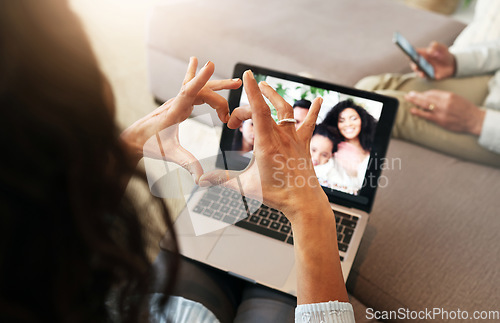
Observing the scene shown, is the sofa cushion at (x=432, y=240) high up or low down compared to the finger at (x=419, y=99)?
down

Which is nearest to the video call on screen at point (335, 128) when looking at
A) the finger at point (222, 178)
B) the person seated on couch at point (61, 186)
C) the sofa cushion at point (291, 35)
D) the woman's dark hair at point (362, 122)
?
the woman's dark hair at point (362, 122)

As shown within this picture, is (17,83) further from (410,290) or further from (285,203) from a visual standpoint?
(410,290)

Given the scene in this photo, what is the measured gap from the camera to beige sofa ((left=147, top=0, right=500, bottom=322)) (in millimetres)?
858

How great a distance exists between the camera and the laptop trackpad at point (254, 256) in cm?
80

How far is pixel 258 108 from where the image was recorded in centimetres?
51

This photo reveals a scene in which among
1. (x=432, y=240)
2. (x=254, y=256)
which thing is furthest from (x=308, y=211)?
(x=432, y=240)

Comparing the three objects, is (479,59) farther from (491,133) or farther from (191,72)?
(191,72)

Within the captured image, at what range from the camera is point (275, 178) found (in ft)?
1.75

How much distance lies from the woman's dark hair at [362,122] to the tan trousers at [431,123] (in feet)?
0.90

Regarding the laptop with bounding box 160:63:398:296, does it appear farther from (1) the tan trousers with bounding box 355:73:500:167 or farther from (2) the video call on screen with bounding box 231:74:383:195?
A: (1) the tan trousers with bounding box 355:73:500:167

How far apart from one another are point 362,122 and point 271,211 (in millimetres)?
261

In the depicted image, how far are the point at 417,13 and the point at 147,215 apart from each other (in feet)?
5.21

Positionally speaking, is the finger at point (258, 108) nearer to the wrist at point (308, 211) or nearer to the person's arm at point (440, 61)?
the wrist at point (308, 211)

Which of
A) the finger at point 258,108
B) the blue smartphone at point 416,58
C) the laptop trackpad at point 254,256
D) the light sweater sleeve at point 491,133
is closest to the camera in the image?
the finger at point 258,108
